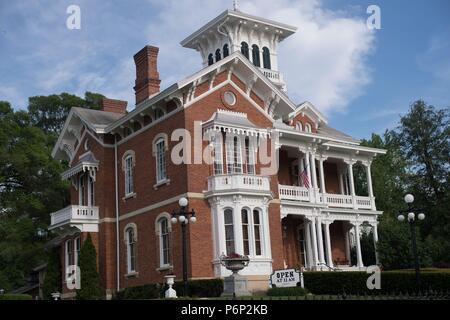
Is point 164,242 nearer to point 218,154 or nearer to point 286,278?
point 218,154

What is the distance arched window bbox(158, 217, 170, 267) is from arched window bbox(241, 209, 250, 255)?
334 centimetres

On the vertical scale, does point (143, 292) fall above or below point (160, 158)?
below

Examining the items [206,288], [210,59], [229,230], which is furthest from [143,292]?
[210,59]

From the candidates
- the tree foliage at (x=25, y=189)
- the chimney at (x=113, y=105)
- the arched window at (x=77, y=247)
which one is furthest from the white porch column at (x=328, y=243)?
the tree foliage at (x=25, y=189)

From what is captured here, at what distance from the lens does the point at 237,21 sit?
37.8m

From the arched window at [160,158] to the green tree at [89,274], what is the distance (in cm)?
485

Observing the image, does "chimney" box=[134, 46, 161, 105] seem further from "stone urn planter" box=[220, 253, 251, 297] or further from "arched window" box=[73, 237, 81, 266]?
"stone urn planter" box=[220, 253, 251, 297]

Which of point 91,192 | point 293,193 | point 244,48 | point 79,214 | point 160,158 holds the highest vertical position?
point 244,48

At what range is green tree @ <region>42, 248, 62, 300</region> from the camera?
30672 mm

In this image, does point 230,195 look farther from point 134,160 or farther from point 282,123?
point 282,123

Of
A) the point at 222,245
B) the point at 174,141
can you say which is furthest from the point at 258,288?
the point at 174,141

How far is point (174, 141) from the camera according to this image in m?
25.3

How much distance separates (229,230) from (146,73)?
10849 millimetres

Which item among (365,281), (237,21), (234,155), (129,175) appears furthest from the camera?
(237,21)
